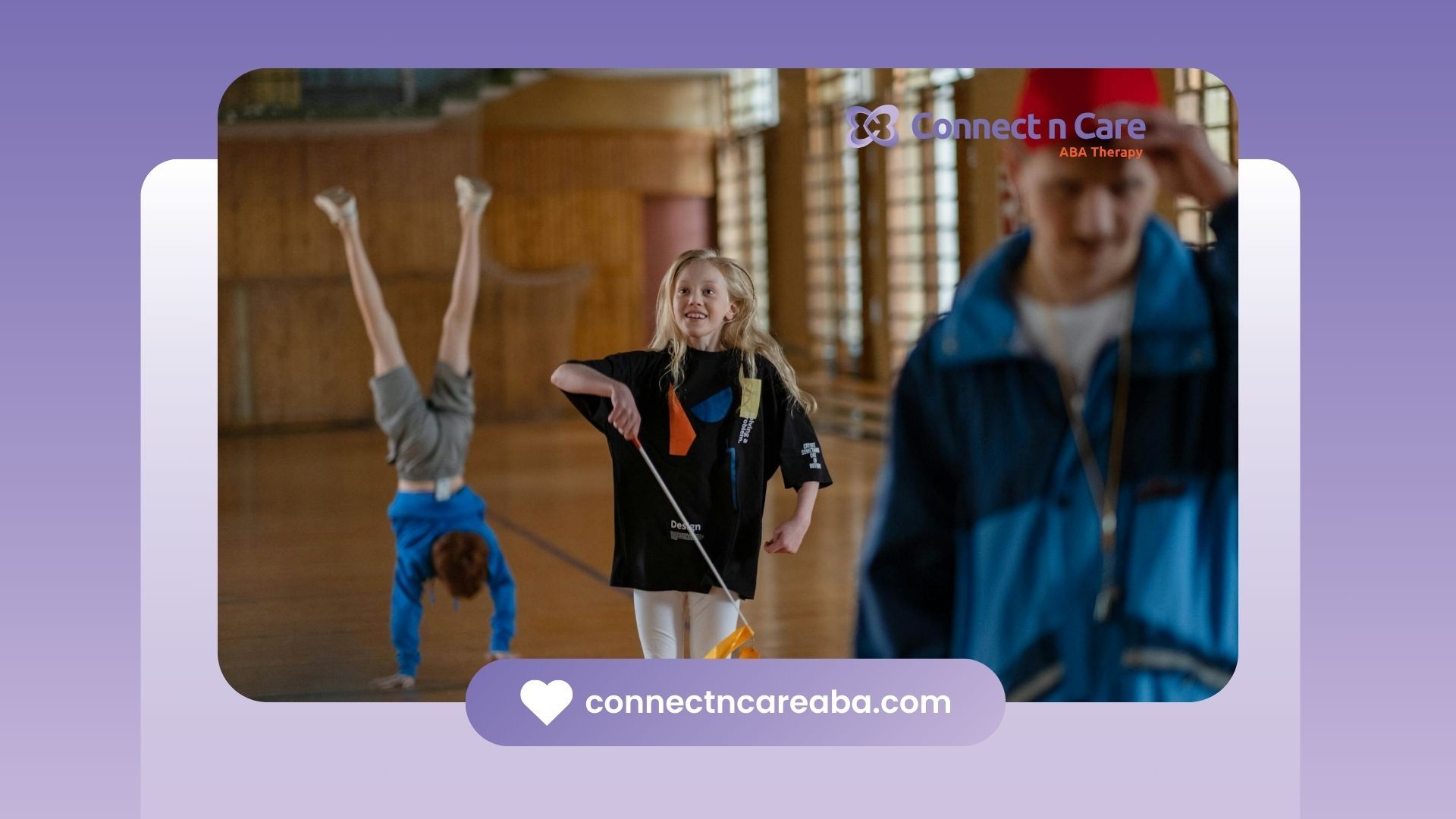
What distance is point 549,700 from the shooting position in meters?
2.89

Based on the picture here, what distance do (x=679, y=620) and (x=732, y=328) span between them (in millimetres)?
429

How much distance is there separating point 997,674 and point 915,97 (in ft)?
2.74

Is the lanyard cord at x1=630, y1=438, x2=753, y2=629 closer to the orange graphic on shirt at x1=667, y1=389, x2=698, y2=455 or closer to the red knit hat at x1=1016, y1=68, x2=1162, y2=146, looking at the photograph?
the orange graphic on shirt at x1=667, y1=389, x2=698, y2=455

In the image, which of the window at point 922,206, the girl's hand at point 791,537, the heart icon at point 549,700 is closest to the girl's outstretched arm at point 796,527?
the girl's hand at point 791,537

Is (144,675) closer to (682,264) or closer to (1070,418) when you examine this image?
(682,264)

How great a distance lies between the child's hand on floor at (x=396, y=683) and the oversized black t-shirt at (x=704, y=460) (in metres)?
0.36

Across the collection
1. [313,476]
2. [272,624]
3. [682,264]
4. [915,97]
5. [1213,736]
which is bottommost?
[1213,736]

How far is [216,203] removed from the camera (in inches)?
114

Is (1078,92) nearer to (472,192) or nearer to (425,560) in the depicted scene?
(472,192)

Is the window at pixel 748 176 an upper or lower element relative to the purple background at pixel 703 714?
upper

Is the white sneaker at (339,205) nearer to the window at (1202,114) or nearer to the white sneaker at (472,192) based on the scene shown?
the white sneaker at (472,192)

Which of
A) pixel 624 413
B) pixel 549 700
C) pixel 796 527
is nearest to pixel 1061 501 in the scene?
pixel 796 527

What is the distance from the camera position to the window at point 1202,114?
2.83 m

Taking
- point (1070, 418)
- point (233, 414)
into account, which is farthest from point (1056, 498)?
point (233, 414)
